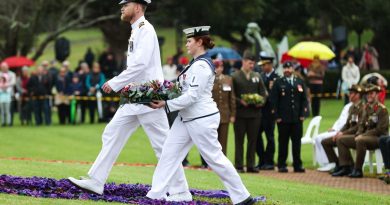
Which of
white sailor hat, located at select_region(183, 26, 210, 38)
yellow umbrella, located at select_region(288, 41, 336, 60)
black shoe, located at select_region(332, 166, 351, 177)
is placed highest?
white sailor hat, located at select_region(183, 26, 210, 38)

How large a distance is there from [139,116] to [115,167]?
6.49 m

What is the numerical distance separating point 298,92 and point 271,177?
213 centimetres

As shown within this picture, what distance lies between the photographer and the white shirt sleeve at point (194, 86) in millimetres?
11359

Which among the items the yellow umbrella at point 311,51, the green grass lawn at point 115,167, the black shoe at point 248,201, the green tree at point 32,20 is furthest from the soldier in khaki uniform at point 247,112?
the green tree at point 32,20

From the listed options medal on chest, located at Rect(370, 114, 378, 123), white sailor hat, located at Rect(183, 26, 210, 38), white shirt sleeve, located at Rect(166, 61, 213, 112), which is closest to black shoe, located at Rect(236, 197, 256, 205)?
white shirt sleeve, located at Rect(166, 61, 213, 112)

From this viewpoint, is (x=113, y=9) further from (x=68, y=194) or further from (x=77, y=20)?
(x=68, y=194)

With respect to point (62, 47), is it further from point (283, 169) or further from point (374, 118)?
point (374, 118)

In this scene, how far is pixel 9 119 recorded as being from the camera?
1265 inches

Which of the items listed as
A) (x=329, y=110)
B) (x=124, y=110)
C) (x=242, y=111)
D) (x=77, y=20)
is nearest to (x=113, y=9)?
(x=77, y=20)

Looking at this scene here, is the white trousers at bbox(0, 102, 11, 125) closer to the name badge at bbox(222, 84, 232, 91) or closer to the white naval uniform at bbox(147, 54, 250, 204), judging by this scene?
the name badge at bbox(222, 84, 232, 91)

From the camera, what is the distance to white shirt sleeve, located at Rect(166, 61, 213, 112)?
11359mm

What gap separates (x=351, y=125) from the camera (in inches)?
765

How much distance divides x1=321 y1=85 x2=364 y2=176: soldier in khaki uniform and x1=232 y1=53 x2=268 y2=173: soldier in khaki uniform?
1.56 meters

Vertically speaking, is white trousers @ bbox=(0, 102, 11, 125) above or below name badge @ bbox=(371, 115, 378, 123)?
below
